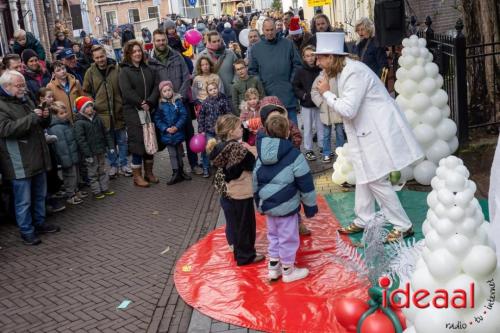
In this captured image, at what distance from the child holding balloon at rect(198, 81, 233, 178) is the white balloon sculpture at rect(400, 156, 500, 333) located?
18.1 feet

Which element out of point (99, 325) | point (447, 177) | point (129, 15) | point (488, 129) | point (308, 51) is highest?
point (129, 15)

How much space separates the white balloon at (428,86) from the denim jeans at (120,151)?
182 inches

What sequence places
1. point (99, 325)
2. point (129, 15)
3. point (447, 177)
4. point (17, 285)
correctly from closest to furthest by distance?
point (447, 177) → point (99, 325) → point (17, 285) → point (129, 15)

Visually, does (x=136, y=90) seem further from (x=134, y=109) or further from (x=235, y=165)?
(x=235, y=165)

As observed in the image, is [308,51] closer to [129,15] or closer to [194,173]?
[194,173]

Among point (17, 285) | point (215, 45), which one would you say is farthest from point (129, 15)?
point (17, 285)

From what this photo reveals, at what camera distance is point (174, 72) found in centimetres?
963

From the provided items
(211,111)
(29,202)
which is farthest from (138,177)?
(29,202)

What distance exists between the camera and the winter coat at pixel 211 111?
8.87 meters

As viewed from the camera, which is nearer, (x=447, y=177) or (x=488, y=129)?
(x=447, y=177)

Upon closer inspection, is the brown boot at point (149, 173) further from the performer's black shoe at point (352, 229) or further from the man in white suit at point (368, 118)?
the man in white suit at point (368, 118)

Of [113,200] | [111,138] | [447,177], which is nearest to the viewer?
[447,177]

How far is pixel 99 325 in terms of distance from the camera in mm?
5176

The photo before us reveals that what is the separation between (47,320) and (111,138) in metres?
4.57
